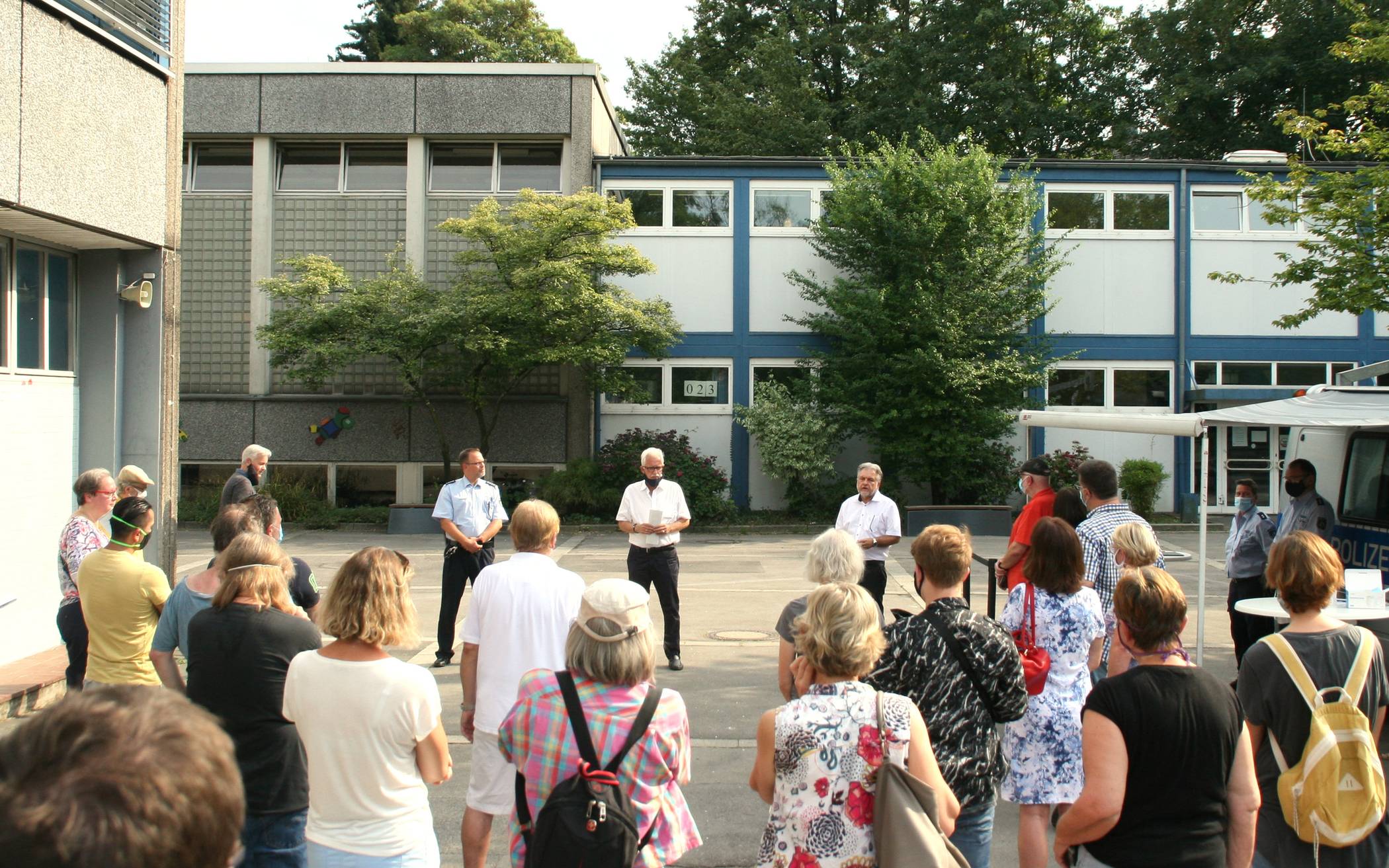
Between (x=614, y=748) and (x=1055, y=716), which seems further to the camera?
(x=1055, y=716)

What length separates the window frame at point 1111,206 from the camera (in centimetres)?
2209

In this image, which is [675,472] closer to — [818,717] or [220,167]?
[220,167]

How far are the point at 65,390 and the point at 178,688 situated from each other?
5.41 meters

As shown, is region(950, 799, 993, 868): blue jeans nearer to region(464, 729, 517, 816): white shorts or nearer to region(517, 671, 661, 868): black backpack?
region(517, 671, 661, 868): black backpack

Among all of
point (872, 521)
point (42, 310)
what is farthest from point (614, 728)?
point (42, 310)

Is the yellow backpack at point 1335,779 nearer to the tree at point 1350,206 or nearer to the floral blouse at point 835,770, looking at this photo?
the floral blouse at point 835,770

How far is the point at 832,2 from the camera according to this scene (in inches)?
1414

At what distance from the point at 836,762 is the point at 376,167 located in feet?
70.5

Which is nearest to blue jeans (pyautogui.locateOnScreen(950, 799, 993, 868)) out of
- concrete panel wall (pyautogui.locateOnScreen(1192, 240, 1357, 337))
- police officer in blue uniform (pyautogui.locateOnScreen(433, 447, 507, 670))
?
police officer in blue uniform (pyautogui.locateOnScreen(433, 447, 507, 670))

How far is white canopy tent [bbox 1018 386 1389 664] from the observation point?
6.99 meters

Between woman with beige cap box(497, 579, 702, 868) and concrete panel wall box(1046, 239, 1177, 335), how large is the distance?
2091cm

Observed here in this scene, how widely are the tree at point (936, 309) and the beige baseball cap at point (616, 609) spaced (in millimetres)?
16735

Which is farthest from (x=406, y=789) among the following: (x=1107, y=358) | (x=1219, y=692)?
(x=1107, y=358)

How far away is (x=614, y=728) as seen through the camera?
2795 mm
